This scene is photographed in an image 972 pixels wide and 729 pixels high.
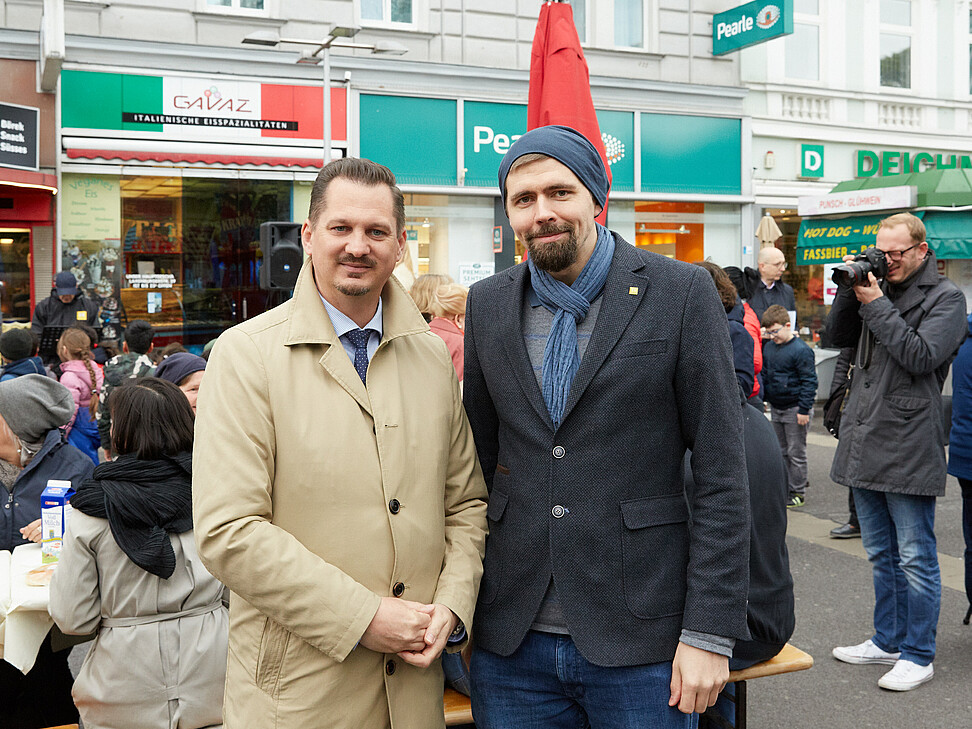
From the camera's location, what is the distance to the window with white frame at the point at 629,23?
1620 centimetres

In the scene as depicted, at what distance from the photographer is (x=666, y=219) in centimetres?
1659

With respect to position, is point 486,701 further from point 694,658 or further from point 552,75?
point 552,75

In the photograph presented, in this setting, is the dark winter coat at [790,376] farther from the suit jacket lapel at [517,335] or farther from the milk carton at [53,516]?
the suit jacket lapel at [517,335]

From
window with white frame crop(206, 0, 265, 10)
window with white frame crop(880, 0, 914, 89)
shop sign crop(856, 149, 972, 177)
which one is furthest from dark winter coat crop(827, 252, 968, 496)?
window with white frame crop(880, 0, 914, 89)

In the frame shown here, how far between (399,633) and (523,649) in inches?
14.3

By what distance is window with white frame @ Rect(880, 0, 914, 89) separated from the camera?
58.4ft

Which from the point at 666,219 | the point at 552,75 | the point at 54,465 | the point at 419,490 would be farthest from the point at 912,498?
the point at 666,219

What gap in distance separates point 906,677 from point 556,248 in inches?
141

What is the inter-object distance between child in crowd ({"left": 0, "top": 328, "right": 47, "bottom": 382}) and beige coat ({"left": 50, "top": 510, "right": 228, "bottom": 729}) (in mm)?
3926

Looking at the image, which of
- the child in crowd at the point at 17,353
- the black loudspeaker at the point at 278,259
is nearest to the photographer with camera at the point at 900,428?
the black loudspeaker at the point at 278,259

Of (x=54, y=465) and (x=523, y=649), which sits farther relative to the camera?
(x=54, y=465)

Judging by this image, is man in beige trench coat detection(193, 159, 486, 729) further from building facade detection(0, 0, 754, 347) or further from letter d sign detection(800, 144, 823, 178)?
letter d sign detection(800, 144, 823, 178)

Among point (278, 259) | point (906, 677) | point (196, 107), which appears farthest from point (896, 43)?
point (906, 677)

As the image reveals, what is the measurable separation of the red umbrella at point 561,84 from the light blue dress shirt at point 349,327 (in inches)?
127
